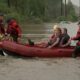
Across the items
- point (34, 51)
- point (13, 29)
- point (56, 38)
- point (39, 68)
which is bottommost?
point (39, 68)

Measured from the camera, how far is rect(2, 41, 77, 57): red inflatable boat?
14500mm

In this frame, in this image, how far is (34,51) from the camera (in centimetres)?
1456

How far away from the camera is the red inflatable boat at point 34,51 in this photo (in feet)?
47.6

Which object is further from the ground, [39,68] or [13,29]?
[13,29]

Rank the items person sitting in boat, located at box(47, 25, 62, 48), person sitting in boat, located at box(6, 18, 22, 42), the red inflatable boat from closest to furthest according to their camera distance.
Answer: the red inflatable boat, person sitting in boat, located at box(47, 25, 62, 48), person sitting in boat, located at box(6, 18, 22, 42)

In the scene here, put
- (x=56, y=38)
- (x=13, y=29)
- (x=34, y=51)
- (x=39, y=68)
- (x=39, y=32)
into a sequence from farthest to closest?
(x=39, y=32), (x=13, y=29), (x=56, y=38), (x=34, y=51), (x=39, y=68)

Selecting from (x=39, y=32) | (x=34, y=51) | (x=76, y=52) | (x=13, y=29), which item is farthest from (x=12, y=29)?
(x=39, y=32)

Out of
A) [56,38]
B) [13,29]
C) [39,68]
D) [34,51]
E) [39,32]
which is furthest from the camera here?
[39,32]

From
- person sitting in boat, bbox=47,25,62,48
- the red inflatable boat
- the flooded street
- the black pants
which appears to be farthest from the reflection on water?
the flooded street

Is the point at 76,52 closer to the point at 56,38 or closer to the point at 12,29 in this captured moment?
the point at 56,38

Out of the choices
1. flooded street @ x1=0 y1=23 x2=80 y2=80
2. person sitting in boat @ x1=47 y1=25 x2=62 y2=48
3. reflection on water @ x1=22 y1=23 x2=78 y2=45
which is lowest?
reflection on water @ x1=22 y1=23 x2=78 y2=45

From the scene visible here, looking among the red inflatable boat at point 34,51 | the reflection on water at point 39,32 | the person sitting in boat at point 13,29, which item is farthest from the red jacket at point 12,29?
the reflection on water at point 39,32

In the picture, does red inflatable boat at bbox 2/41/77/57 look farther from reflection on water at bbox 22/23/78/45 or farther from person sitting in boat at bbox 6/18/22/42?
reflection on water at bbox 22/23/78/45

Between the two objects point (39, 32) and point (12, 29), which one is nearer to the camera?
point (12, 29)
